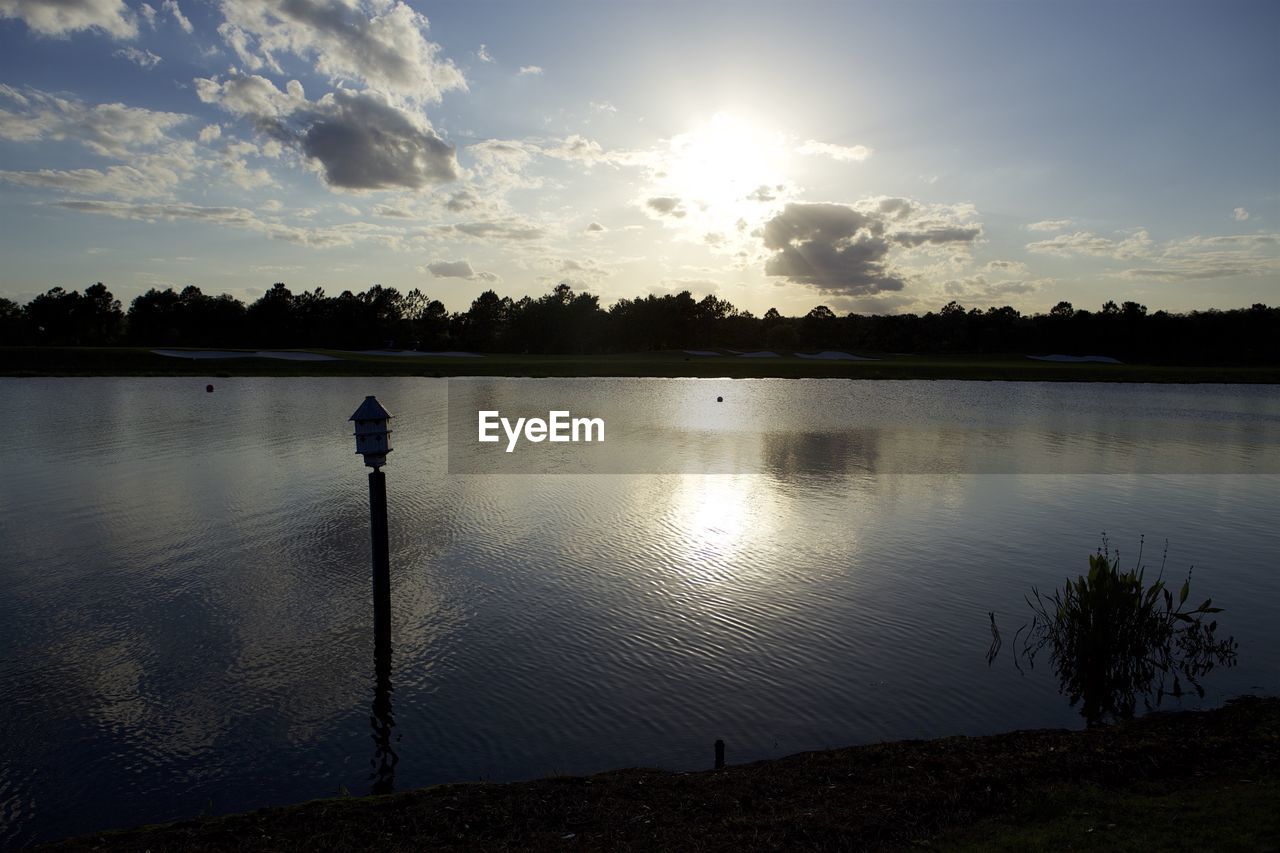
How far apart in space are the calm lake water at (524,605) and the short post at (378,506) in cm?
38

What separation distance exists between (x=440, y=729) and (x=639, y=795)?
2611 millimetres

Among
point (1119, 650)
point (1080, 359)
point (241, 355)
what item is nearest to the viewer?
point (1119, 650)

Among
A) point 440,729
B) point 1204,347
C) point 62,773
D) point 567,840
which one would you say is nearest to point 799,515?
point 440,729

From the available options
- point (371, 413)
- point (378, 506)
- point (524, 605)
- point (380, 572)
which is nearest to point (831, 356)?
point (524, 605)

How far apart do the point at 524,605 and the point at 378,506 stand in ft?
8.53

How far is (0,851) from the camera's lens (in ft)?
19.7

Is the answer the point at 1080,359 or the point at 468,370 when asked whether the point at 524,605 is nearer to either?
the point at 468,370

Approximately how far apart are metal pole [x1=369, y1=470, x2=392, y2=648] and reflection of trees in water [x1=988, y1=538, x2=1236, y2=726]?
781cm

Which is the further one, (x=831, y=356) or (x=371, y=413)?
(x=831, y=356)

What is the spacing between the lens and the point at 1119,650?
32.1 feet

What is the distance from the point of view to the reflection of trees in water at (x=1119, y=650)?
9.41 m

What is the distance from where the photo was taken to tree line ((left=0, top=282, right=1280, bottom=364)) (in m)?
124

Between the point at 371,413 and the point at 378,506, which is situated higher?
the point at 371,413

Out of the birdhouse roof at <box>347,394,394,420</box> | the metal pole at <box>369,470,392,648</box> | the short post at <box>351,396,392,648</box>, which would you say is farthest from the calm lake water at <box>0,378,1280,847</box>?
the birdhouse roof at <box>347,394,394,420</box>
